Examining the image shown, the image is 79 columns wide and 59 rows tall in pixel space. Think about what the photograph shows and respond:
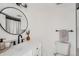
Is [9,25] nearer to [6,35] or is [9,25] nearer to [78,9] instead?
[6,35]

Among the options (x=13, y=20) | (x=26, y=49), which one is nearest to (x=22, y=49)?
(x=26, y=49)

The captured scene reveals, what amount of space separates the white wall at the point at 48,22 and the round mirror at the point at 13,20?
0.06m

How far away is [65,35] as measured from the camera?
44.5 inches

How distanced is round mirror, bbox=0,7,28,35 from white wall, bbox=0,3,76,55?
6cm

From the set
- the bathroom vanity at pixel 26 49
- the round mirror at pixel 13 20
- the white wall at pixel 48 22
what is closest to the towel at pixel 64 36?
the white wall at pixel 48 22

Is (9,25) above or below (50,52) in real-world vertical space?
above

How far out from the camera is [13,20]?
1.11 metres

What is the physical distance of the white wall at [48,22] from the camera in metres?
1.12

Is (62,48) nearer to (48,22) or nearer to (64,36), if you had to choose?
(64,36)

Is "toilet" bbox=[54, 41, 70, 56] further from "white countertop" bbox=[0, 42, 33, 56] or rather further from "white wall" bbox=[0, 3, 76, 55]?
"white countertop" bbox=[0, 42, 33, 56]

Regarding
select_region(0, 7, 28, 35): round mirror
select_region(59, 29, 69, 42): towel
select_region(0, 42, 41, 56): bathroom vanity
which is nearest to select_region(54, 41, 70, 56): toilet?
select_region(59, 29, 69, 42): towel

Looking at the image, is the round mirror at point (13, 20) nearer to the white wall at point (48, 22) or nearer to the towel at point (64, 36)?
the white wall at point (48, 22)

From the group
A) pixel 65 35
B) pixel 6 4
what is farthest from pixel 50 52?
pixel 6 4

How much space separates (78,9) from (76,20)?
0.41 feet
